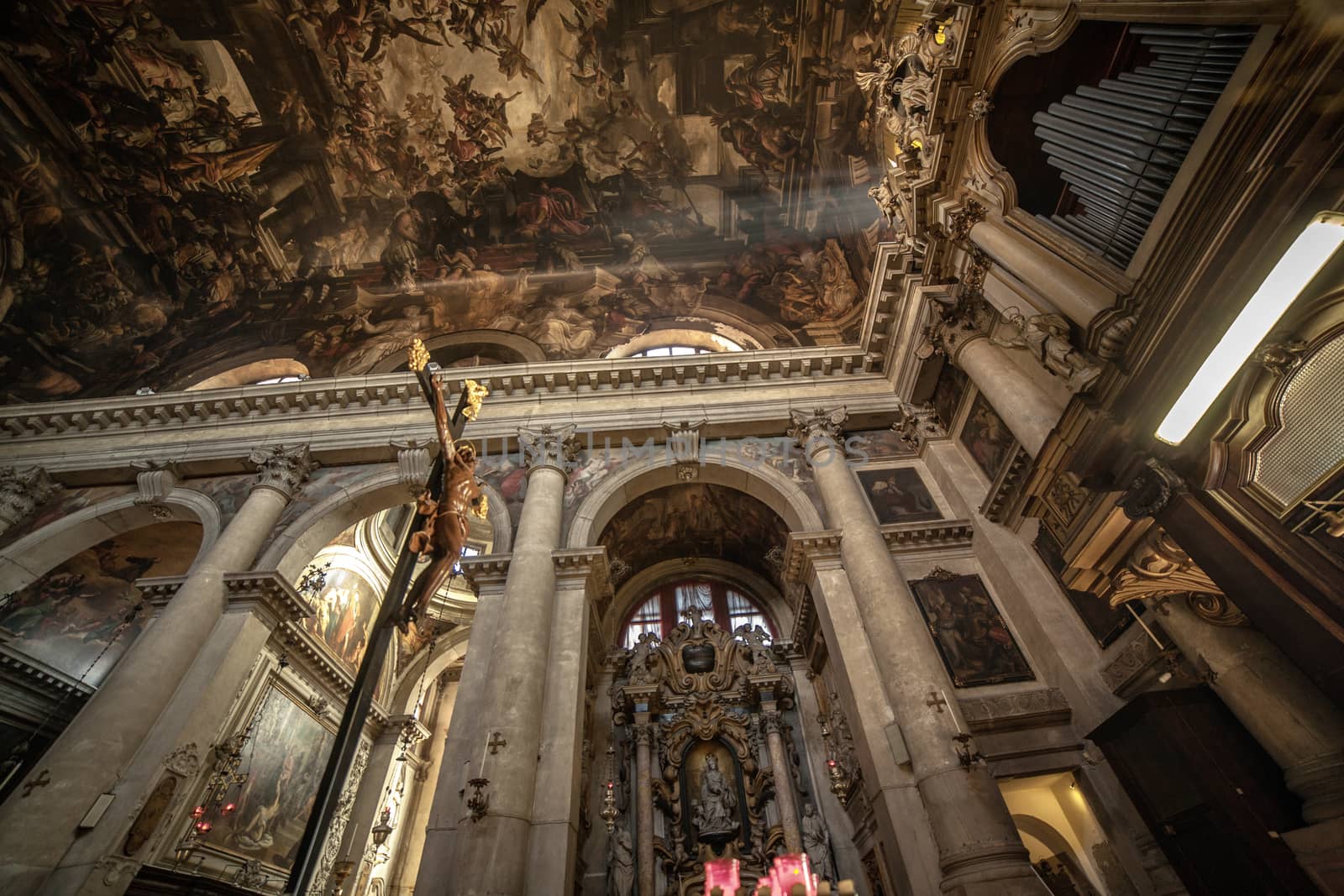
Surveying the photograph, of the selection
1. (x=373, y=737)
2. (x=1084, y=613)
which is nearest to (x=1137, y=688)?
(x=1084, y=613)

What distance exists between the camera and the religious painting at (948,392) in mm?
9469

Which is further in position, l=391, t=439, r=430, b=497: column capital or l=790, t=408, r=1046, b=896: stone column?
l=391, t=439, r=430, b=497: column capital

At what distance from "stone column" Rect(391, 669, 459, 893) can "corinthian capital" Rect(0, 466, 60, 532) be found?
29.1 feet

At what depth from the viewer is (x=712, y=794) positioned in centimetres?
982

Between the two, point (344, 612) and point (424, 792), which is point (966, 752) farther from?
point (424, 792)

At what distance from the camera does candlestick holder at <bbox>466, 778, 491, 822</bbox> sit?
19.7ft

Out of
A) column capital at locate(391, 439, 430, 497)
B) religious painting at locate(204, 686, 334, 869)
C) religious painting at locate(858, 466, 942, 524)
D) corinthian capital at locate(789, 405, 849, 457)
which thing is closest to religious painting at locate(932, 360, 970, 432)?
religious painting at locate(858, 466, 942, 524)

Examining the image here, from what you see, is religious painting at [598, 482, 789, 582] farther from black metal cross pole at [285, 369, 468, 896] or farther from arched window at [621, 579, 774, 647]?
black metal cross pole at [285, 369, 468, 896]

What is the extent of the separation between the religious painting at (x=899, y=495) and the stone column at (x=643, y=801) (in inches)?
234

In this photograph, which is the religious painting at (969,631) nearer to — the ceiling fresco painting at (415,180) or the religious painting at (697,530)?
the religious painting at (697,530)

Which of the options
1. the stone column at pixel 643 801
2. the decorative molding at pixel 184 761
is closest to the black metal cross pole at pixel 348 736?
the decorative molding at pixel 184 761

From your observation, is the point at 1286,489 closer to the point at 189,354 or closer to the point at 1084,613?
the point at 1084,613

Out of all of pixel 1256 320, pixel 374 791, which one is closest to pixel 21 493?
pixel 374 791

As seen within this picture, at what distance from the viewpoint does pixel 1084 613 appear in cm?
686
